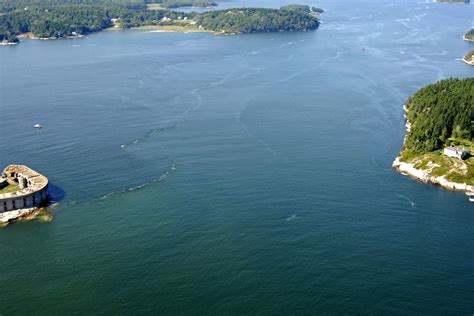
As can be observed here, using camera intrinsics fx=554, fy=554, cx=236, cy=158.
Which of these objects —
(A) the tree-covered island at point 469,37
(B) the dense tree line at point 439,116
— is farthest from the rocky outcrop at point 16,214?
(A) the tree-covered island at point 469,37

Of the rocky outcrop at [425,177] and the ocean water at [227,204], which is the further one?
the rocky outcrop at [425,177]

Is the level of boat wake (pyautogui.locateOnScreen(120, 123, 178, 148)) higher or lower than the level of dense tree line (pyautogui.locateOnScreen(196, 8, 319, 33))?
lower

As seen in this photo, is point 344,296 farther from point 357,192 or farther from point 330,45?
point 330,45

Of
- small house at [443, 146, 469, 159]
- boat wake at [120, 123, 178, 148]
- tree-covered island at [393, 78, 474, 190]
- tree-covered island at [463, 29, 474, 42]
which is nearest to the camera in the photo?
tree-covered island at [393, 78, 474, 190]

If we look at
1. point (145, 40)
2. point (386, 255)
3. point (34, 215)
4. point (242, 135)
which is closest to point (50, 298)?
point (34, 215)

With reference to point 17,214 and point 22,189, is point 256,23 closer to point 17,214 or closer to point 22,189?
point 22,189

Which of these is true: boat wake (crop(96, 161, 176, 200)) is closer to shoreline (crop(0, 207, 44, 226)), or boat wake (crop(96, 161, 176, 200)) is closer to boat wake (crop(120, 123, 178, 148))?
shoreline (crop(0, 207, 44, 226))

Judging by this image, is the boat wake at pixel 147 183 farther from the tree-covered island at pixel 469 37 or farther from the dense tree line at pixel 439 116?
the tree-covered island at pixel 469 37

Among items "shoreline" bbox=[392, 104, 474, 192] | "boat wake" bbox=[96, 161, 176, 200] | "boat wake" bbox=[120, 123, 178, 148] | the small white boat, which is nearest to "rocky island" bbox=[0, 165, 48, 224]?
"boat wake" bbox=[96, 161, 176, 200]

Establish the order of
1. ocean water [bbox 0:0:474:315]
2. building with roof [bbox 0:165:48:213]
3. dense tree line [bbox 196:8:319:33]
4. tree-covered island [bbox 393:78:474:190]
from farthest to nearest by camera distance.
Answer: dense tree line [bbox 196:8:319:33]
tree-covered island [bbox 393:78:474:190]
building with roof [bbox 0:165:48:213]
ocean water [bbox 0:0:474:315]
